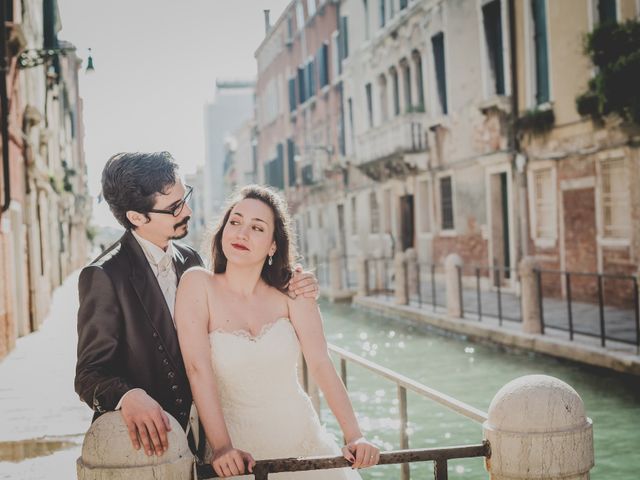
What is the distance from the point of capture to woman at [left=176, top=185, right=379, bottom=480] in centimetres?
249

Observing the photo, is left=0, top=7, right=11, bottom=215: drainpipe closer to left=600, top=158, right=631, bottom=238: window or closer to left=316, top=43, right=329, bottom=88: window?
left=600, top=158, right=631, bottom=238: window

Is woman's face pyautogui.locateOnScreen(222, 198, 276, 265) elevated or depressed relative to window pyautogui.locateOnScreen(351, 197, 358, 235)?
depressed

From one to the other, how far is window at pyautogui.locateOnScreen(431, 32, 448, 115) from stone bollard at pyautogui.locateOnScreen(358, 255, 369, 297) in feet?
13.2

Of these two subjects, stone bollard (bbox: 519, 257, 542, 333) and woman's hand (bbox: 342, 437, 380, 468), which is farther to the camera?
stone bollard (bbox: 519, 257, 542, 333)

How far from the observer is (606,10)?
12.1m

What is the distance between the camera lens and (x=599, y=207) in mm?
12305

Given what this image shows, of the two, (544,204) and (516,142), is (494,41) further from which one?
(544,204)

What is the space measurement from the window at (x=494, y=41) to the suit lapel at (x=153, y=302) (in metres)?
14.3

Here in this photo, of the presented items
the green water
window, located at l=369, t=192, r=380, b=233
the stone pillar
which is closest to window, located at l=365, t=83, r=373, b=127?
window, located at l=369, t=192, r=380, b=233

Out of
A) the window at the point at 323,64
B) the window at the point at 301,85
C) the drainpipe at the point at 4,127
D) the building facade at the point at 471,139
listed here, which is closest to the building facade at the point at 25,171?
the drainpipe at the point at 4,127

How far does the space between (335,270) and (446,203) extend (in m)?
3.07

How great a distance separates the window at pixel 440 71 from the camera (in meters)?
18.5

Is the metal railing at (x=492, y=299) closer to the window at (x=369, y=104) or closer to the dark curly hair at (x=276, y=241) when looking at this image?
the dark curly hair at (x=276, y=241)

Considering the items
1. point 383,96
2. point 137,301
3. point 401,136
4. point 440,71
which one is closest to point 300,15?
point 383,96
